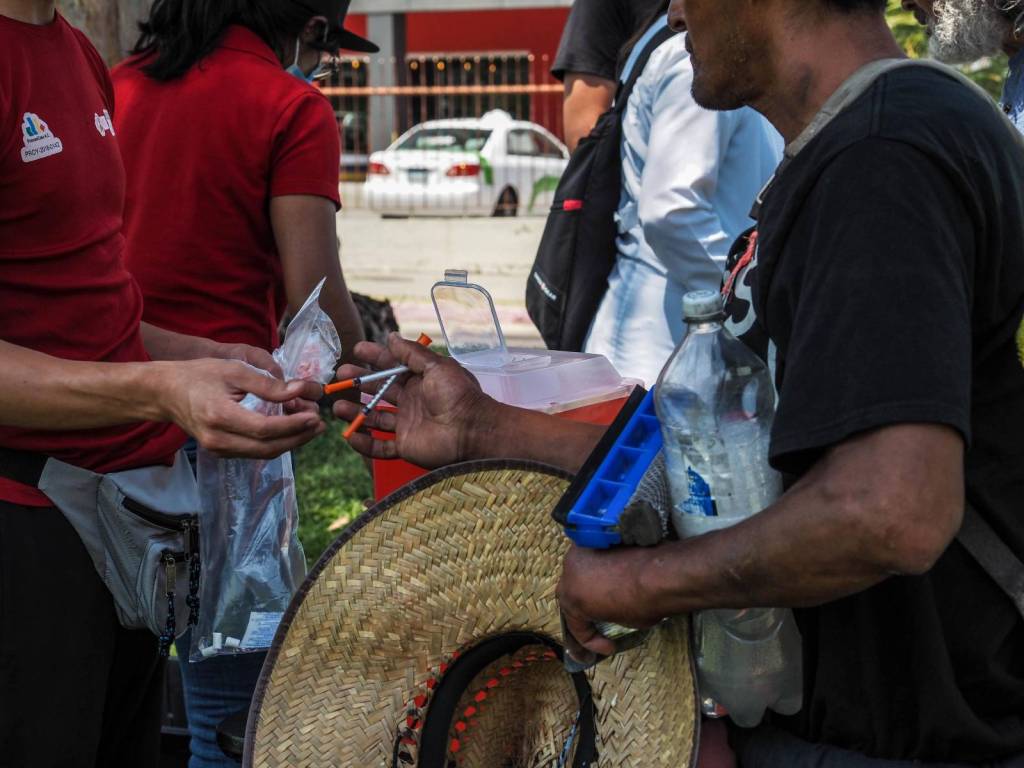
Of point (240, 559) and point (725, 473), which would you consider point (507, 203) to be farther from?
point (725, 473)

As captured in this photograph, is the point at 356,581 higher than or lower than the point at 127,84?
lower

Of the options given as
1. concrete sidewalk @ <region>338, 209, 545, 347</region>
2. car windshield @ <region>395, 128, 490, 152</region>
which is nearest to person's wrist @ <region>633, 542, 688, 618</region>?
concrete sidewalk @ <region>338, 209, 545, 347</region>

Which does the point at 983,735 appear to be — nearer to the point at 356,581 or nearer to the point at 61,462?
the point at 356,581

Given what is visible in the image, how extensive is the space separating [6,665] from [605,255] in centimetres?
207

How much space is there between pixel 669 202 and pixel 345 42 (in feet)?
3.10

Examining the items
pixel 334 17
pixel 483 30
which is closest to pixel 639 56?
pixel 334 17

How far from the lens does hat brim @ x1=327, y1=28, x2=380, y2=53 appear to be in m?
2.98

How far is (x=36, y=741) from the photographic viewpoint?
2.03 m

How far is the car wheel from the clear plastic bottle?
1401 cm

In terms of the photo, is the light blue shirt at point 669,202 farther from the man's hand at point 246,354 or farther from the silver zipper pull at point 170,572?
the silver zipper pull at point 170,572

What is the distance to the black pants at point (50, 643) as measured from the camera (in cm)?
200

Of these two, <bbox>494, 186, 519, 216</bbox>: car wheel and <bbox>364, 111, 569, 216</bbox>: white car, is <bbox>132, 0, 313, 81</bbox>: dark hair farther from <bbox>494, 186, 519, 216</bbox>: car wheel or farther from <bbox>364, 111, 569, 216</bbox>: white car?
<bbox>494, 186, 519, 216</bbox>: car wheel

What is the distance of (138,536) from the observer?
6.98ft

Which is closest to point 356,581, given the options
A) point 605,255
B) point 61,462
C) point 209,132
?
point 61,462
